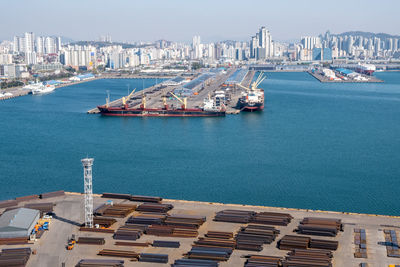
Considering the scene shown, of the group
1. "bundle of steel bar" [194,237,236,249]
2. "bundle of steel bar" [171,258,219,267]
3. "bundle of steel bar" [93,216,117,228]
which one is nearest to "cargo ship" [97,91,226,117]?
"bundle of steel bar" [93,216,117,228]

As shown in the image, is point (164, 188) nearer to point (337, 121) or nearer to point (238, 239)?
point (238, 239)

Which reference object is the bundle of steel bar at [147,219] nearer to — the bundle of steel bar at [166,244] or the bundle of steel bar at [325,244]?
the bundle of steel bar at [166,244]

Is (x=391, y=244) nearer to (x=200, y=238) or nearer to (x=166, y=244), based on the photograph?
(x=200, y=238)

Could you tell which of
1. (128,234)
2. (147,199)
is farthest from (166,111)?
(128,234)

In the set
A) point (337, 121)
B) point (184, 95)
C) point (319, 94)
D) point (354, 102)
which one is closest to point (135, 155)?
point (337, 121)

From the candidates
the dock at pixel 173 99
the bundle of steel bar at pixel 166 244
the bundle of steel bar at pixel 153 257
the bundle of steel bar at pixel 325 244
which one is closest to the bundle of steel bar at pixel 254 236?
the bundle of steel bar at pixel 325 244

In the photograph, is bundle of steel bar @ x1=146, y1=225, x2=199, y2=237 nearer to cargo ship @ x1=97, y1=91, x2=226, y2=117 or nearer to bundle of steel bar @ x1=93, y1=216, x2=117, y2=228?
bundle of steel bar @ x1=93, y1=216, x2=117, y2=228
